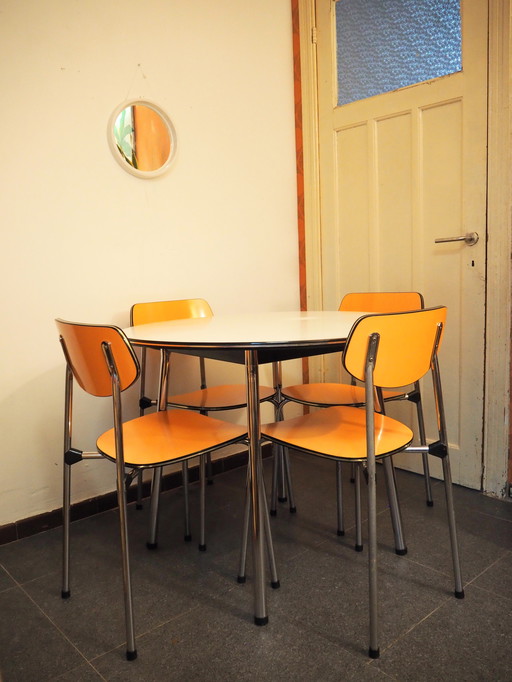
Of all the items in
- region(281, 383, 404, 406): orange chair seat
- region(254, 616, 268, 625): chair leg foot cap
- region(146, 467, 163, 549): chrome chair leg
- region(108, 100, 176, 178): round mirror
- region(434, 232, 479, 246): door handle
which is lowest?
region(254, 616, 268, 625): chair leg foot cap

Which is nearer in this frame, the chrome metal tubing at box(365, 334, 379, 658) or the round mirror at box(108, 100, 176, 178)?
the chrome metal tubing at box(365, 334, 379, 658)

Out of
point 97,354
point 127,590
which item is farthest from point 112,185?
point 127,590

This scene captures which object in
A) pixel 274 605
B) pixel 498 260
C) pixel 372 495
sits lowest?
pixel 274 605

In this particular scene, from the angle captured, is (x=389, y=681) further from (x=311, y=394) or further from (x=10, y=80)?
(x=10, y=80)

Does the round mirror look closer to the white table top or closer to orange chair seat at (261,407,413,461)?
the white table top

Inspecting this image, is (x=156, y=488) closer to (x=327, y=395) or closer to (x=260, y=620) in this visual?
(x=260, y=620)

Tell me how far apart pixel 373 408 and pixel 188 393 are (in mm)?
1171

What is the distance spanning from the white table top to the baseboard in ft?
3.01

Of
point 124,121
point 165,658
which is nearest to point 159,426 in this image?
point 165,658

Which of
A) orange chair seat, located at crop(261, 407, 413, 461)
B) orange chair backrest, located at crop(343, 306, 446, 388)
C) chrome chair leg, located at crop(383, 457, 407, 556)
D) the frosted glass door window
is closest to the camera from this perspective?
orange chair backrest, located at crop(343, 306, 446, 388)

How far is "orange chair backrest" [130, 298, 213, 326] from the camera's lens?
7.72 ft

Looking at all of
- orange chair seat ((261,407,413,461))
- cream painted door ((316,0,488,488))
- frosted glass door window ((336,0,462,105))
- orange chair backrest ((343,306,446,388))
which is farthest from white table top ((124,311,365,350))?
frosted glass door window ((336,0,462,105))

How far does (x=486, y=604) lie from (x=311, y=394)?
3.17 ft

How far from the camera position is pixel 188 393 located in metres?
2.45
